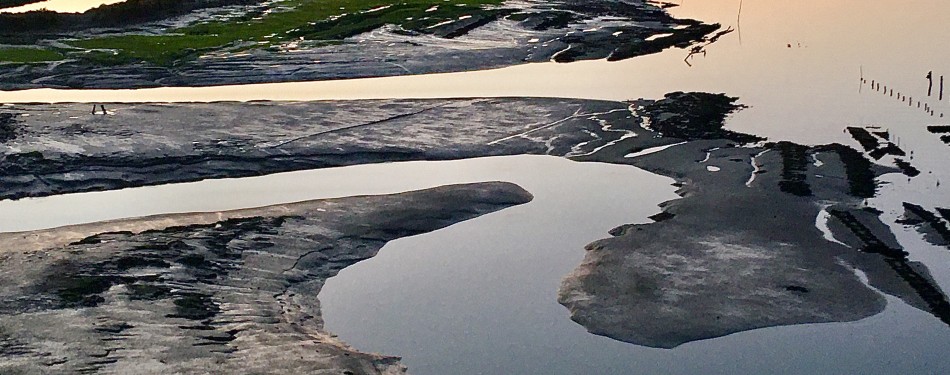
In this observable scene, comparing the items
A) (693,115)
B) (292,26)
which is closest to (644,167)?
(693,115)

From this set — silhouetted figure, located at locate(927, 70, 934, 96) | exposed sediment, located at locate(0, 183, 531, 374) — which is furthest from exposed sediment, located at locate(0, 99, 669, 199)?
silhouetted figure, located at locate(927, 70, 934, 96)

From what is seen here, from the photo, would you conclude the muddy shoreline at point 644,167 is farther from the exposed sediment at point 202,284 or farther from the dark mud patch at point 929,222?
the exposed sediment at point 202,284

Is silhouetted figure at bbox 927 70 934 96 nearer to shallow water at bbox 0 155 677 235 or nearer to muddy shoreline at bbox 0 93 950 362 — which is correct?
muddy shoreline at bbox 0 93 950 362

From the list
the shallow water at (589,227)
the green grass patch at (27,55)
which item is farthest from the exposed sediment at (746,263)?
the green grass patch at (27,55)

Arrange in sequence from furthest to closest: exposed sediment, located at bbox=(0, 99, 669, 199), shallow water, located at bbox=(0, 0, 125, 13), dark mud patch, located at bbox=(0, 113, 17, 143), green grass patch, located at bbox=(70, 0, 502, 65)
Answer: shallow water, located at bbox=(0, 0, 125, 13) → green grass patch, located at bbox=(70, 0, 502, 65) → dark mud patch, located at bbox=(0, 113, 17, 143) → exposed sediment, located at bbox=(0, 99, 669, 199)

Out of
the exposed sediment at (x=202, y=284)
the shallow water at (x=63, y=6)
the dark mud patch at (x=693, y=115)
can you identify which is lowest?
the exposed sediment at (x=202, y=284)

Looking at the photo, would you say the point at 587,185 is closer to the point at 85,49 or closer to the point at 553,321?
the point at 553,321

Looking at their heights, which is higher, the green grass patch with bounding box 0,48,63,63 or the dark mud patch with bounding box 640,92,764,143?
the green grass patch with bounding box 0,48,63,63
